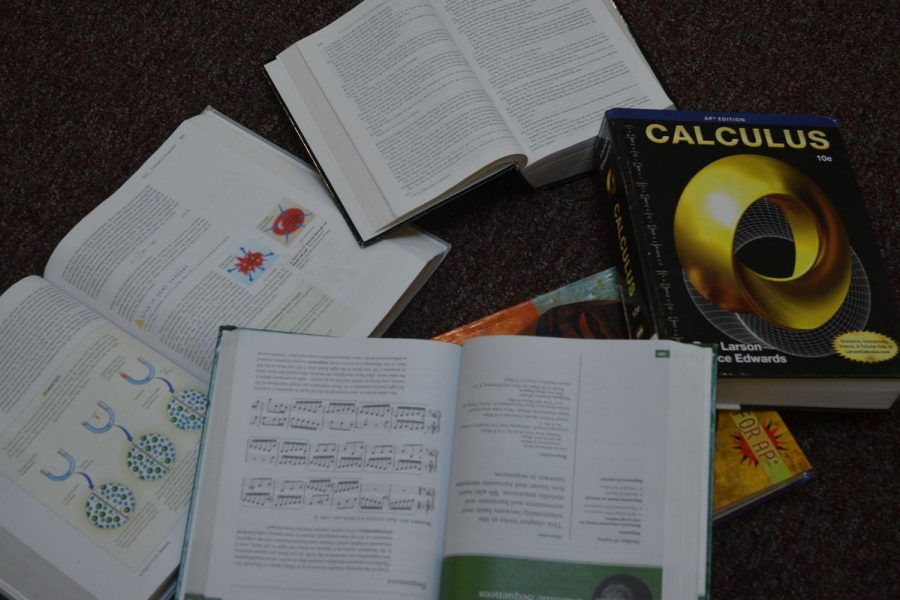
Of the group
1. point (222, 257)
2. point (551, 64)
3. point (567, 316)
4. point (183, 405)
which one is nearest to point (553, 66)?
point (551, 64)

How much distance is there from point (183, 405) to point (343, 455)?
0.50ft

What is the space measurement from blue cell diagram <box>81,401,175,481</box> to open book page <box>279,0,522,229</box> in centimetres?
27

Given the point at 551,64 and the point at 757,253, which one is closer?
the point at 757,253

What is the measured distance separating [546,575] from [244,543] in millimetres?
241

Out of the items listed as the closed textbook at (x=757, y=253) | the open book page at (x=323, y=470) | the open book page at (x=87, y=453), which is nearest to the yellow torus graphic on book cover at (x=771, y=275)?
the closed textbook at (x=757, y=253)

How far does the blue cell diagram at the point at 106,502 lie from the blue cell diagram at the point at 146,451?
0.02 meters

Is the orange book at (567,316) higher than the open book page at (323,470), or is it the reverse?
the open book page at (323,470)

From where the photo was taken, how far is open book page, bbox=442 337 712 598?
2.18 ft

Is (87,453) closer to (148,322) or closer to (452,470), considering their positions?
(148,322)

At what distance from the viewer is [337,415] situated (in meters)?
0.74

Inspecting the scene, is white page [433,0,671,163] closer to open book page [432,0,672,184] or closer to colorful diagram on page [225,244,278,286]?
open book page [432,0,672,184]

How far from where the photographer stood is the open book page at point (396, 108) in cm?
83

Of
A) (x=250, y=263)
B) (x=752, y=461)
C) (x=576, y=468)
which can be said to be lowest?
(x=752, y=461)

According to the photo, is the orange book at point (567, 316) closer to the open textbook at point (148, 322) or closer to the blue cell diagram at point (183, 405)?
the open textbook at point (148, 322)
